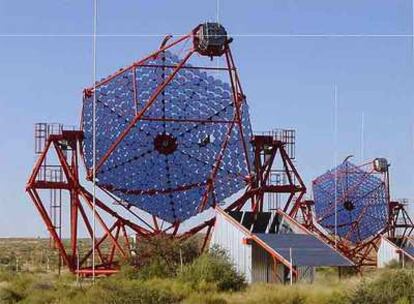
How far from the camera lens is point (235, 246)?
45688mm

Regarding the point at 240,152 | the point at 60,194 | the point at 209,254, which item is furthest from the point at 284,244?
the point at 60,194

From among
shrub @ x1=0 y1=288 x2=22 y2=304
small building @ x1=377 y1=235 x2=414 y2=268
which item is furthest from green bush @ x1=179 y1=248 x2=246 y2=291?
small building @ x1=377 y1=235 x2=414 y2=268

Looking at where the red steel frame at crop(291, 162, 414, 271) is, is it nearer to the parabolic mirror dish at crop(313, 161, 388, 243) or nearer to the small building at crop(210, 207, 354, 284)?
the parabolic mirror dish at crop(313, 161, 388, 243)

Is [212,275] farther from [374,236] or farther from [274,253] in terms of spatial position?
[374,236]

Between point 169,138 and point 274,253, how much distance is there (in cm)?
1298

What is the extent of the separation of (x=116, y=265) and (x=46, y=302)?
1832 centimetres

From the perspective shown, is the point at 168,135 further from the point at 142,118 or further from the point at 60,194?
the point at 60,194

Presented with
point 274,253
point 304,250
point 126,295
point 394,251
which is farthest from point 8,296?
point 394,251

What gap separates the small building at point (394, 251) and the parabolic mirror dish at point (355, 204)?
3.09 meters

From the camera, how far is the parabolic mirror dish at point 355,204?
74.5m

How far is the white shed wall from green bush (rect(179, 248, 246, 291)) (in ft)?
9.82

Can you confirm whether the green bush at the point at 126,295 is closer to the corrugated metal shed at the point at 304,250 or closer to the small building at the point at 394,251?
the corrugated metal shed at the point at 304,250

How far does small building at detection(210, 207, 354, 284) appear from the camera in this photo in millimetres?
43188

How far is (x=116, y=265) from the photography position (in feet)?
170
